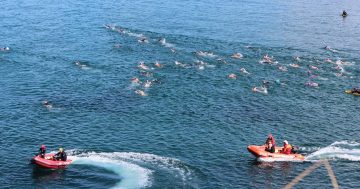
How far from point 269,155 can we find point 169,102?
28142 mm

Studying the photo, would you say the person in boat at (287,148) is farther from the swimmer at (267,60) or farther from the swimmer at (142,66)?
the swimmer at (267,60)

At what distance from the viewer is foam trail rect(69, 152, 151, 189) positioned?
246 ft

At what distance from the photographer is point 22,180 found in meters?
75.2

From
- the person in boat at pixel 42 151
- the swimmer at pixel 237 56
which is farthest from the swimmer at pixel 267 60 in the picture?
the person in boat at pixel 42 151

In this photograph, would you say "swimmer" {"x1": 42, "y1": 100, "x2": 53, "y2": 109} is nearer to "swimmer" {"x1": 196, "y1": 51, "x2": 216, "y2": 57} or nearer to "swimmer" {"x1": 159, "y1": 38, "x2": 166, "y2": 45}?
"swimmer" {"x1": 196, "y1": 51, "x2": 216, "y2": 57}

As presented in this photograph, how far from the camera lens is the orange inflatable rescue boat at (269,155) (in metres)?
83.6

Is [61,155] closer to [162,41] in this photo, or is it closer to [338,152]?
[338,152]

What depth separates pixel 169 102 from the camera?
105 m

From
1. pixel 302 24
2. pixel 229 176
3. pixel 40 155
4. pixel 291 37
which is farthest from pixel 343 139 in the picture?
pixel 302 24

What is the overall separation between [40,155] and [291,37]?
10377 centimetres

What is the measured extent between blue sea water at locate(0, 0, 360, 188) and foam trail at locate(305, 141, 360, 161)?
173mm

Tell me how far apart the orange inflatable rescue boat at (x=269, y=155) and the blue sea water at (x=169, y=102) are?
1.27 m

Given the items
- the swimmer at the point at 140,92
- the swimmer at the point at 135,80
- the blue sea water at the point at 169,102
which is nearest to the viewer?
the blue sea water at the point at 169,102

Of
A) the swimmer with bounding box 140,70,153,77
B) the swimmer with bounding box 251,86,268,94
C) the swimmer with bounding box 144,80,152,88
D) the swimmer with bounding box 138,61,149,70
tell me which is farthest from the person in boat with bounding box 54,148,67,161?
the swimmer with bounding box 251,86,268,94
